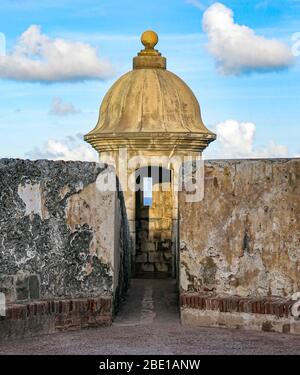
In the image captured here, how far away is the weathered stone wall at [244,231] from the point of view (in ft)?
31.3

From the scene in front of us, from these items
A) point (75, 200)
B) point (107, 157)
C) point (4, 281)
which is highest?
point (107, 157)

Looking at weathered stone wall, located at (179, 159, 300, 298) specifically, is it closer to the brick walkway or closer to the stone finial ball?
the brick walkway

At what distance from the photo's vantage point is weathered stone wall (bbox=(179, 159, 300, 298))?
9.53m

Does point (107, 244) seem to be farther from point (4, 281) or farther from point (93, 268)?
point (4, 281)

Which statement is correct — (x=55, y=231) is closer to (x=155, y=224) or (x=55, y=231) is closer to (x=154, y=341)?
(x=154, y=341)

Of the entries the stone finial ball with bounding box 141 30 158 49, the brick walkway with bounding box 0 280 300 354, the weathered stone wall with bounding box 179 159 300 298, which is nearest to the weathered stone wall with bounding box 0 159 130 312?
the brick walkway with bounding box 0 280 300 354

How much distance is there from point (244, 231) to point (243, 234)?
3 cm

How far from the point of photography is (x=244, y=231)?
9.66 metres

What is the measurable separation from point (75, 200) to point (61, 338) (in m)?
1.47

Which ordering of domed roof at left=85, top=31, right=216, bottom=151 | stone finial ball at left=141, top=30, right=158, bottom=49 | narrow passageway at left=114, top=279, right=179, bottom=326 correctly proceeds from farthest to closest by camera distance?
1. stone finial ball at left=141, top=30, right=158, bottom=49
2. domed roof at left=85, top=31, right=216, bottom=151
3. narrow passageway at left=114, top=279, right=179, bottom=326

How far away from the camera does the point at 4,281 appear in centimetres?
918

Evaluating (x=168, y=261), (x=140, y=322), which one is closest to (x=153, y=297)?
(x=140, y=322)

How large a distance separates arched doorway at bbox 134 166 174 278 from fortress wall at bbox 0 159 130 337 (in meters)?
5.91
